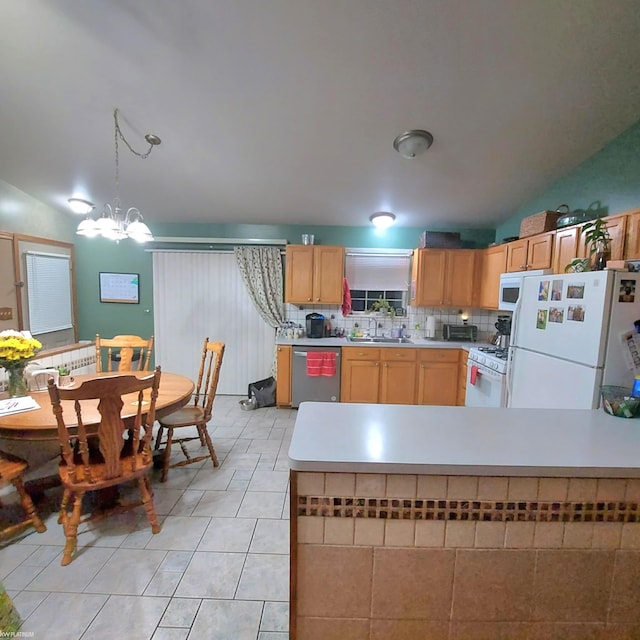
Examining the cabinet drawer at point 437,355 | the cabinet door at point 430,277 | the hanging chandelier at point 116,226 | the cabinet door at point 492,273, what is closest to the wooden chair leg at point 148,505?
the hanging chandelier at point 116,226

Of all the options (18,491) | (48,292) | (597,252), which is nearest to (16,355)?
(18,491)

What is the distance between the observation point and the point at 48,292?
3.57 m

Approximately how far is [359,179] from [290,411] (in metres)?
2.74

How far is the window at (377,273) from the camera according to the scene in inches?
163

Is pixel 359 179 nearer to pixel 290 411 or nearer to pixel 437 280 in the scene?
pixel 437 280

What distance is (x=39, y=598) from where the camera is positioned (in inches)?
56.8

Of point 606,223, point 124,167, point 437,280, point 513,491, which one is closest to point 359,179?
point 437,280

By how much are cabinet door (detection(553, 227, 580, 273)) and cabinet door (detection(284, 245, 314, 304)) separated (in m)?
2.47

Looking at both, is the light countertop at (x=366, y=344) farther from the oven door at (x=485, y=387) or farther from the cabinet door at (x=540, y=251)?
the cabinet door at (x=540, y=251)

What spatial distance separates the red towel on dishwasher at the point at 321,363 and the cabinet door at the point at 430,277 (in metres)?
1.33

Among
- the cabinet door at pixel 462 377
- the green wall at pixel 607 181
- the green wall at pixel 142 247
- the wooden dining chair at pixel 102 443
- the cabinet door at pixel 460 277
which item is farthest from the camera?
the green wall at pixel 142 247

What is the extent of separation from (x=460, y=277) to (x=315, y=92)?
107 inches

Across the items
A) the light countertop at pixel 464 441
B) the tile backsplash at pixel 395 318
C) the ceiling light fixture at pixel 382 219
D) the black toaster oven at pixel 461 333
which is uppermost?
→ the ceiling light fixture at pixel 382 219

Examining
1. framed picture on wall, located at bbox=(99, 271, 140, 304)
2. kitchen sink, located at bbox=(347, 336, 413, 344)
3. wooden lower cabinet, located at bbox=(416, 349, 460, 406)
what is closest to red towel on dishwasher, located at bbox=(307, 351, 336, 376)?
kitchen sink, located at bbox=(347, 336, 413, 344)
